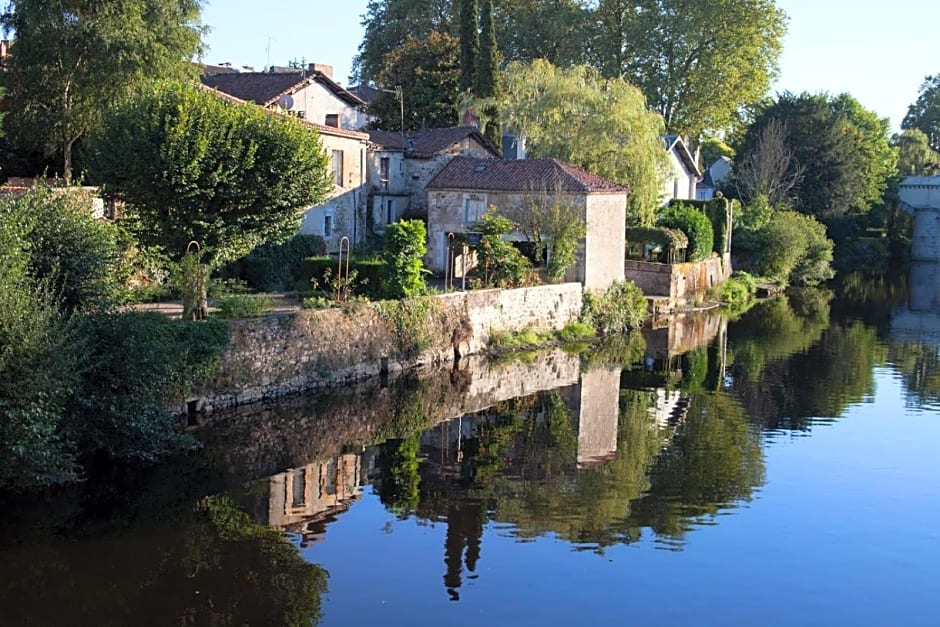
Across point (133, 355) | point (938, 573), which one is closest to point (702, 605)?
point (938, 573)

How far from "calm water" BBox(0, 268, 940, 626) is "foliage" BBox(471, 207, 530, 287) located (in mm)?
6538

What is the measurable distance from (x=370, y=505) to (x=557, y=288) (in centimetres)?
1881

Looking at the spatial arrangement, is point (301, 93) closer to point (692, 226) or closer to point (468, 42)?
point (468, 42)

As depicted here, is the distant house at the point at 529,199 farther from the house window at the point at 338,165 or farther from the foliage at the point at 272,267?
the foliage at the point at 272,267

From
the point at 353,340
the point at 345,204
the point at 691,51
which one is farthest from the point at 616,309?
the point at 691,51

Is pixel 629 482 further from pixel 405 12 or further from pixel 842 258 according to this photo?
pixel 405 12

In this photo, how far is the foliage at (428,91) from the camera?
57031 mm

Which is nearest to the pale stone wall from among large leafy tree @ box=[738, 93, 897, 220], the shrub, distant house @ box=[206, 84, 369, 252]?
distant house @ box=[206, 84, 369, 252]

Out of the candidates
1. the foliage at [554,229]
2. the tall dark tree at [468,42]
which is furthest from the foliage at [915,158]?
the foliage at [554,229]

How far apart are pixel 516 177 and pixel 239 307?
16021 mm

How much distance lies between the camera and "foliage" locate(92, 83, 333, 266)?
84.8ft

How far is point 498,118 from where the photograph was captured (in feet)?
165

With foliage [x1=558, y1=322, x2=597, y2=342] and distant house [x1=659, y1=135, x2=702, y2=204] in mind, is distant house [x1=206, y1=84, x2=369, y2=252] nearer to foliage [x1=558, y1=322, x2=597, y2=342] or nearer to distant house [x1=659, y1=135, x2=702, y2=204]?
foliage [x1=558, y1=322, x2=597, y2=342]

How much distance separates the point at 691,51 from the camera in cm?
6894
